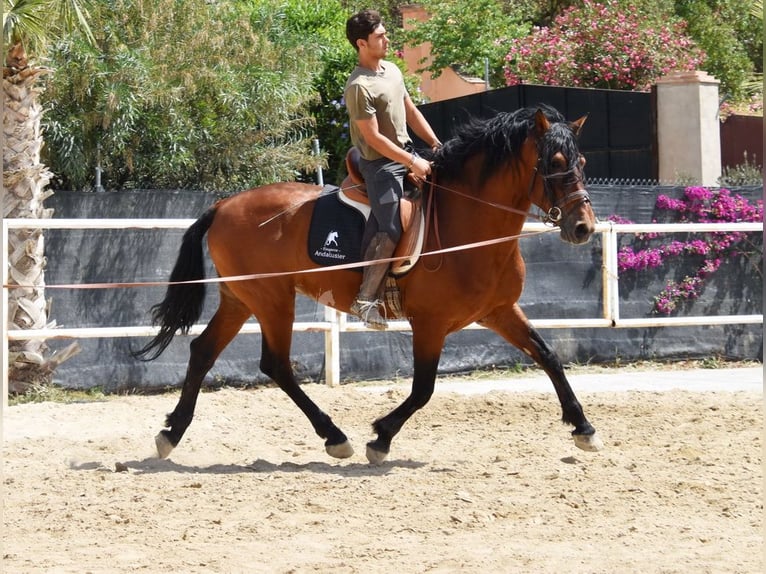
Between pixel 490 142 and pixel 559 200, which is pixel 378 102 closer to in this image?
pixel 490 142

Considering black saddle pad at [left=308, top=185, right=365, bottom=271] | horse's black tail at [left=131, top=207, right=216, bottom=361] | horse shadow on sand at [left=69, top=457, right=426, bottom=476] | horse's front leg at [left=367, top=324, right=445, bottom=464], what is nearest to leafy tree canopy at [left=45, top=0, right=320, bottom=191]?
horse's black tail at [left=131, top=207, right=216, bottom=361]

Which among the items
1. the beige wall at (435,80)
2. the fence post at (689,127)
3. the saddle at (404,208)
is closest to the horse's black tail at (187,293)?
the saddle at (404,208)

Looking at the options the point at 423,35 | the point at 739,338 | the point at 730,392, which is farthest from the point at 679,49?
the point at 730,392

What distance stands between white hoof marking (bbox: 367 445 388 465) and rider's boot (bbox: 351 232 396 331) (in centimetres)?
80

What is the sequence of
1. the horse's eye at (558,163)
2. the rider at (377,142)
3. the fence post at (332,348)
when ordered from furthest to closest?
the fence post at (332,348) → the rider at (377,142) → the horse's eye at (558,163)

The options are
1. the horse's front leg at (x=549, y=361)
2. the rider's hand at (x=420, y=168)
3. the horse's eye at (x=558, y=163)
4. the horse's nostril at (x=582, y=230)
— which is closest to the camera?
the horse's nostril at (x=582, y=230)

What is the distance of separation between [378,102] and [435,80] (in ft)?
62.6

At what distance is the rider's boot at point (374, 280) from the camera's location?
6688 millimetres

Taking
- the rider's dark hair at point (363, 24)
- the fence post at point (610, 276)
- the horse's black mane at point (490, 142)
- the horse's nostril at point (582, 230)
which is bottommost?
the fence post at point (610, 276)

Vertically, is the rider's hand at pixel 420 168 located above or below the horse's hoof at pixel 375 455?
above

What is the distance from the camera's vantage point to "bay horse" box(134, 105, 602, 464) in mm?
→ 6582

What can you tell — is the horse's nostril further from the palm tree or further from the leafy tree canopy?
the leafy tree canopy

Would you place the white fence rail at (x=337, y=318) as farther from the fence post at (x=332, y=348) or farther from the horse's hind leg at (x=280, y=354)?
the horse's hind leg at (x=280, y=354)

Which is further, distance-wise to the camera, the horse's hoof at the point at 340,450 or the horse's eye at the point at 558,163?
the horse's hoof at the point at 340,450
